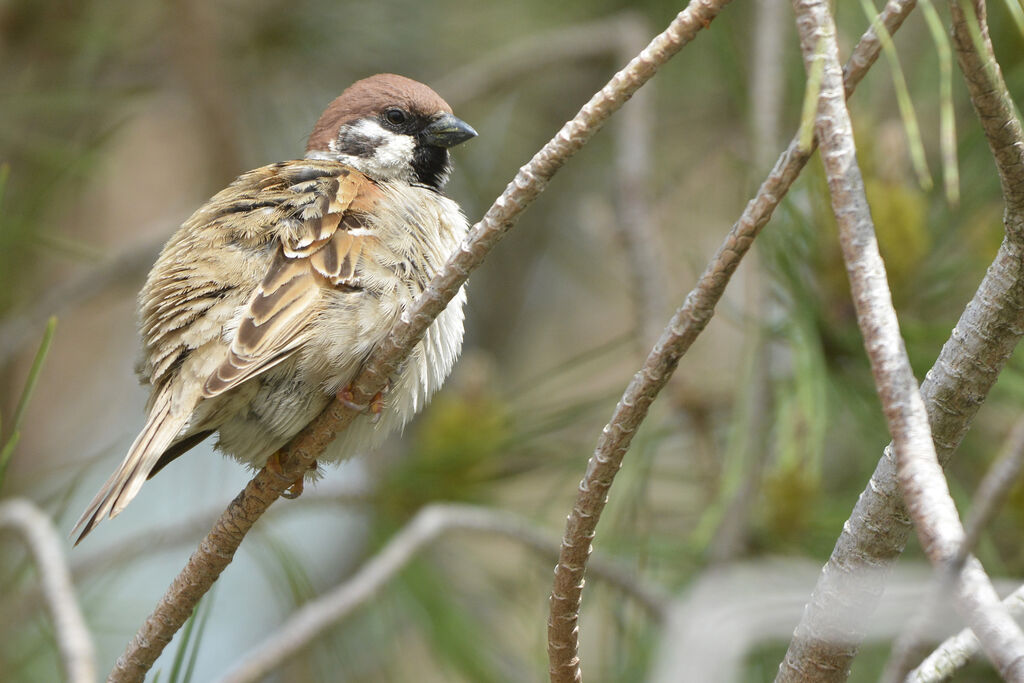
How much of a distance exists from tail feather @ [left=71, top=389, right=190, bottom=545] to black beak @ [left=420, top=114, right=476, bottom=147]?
3.06 feet

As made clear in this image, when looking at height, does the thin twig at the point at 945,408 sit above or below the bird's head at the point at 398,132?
below

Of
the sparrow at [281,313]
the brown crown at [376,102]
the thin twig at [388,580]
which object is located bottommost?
the thin twig at [388,580]

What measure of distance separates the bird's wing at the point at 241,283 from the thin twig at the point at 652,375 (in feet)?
2.44

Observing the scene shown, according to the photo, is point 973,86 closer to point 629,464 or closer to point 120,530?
point 629,464

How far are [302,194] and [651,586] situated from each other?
132 centimetres

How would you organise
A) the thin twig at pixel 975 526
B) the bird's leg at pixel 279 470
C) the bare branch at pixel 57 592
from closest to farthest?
the thin twig at pixel 975 526, the bare branch at pixel 57 592, the bird's leg at pixel 279 470

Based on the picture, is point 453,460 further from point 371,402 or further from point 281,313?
point 281,313

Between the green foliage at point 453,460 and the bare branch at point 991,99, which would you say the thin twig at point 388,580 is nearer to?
the green foliage at point 453,460

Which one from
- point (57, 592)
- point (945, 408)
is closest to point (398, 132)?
point (57, 592)

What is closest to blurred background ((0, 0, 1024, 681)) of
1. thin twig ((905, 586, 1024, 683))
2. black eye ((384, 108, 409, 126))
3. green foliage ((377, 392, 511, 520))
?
green foliage ((377, 392, 511, 520))

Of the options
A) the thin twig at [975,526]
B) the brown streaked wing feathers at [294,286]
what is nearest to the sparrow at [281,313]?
the brown streaked wing feathers at [294,286]

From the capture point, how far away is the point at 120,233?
204 inches

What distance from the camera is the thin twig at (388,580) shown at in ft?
6.74

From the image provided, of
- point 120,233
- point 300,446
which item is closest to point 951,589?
point 300,446
